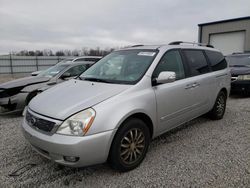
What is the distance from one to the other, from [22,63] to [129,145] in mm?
23789

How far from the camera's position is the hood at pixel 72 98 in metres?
2.46

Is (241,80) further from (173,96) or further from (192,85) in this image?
(173,96)

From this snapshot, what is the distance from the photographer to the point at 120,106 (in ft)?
8.38

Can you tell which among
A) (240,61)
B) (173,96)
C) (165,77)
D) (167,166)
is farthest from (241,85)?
(167,166)

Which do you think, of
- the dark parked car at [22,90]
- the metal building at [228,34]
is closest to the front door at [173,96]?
the dark parked car at [22,90]

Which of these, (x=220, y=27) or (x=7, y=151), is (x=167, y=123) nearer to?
(x=7, y=151)

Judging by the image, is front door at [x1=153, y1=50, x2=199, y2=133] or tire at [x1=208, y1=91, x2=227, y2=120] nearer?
front door at [x1=153, y1=50, x2=199, y2=133]

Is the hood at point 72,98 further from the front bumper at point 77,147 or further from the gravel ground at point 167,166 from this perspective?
the gravel ground at point 167,166

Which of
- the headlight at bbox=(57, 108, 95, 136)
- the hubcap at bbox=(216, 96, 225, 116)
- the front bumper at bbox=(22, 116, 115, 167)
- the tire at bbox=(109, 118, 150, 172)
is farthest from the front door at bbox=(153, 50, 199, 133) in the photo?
the hubcap at bbox=(216, 96, 225, 116)

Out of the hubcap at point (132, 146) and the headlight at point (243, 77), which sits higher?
the headlight at point (243, 77)

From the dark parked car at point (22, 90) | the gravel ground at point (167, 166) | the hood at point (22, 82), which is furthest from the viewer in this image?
the hood at point (22, 82)

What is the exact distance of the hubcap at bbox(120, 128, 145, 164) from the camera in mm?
2674

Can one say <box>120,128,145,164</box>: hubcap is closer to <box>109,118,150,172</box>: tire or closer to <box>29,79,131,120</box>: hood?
<box>109,118,150,172</box>: tire

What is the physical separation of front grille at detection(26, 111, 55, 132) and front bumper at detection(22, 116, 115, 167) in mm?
78
